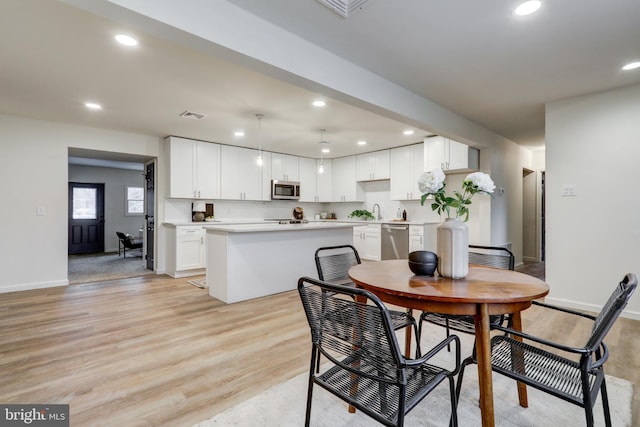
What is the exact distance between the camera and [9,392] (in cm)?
191

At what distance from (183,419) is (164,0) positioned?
2.24 m

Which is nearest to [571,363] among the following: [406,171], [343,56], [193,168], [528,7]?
[528,7]

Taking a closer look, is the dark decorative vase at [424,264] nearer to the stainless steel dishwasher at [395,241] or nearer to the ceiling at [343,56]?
the ceiling at [343,56]

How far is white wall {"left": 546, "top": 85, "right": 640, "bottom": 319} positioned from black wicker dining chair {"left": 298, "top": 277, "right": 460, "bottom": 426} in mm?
3213

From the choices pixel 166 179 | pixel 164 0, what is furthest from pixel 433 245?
pixel 164 0

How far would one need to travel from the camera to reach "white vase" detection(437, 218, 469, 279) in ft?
5.47

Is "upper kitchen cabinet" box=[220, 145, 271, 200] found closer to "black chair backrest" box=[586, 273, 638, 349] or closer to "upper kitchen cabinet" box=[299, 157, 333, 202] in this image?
"upper kitchen cabinet" box=[299, 157, 333, 202]

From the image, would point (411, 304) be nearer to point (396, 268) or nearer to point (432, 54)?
point (396, 268)

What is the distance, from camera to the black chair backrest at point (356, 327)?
3.71 feet

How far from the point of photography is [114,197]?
27.6 feet

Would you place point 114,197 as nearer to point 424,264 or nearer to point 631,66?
point 424,264

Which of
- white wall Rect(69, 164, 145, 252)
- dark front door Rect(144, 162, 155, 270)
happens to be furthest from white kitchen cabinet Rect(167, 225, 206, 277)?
white wall Rect(69, 164, 145, 252)

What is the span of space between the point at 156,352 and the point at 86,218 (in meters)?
7.46

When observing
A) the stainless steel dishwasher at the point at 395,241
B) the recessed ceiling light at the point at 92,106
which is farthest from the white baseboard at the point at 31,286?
the stainless steel dishwasher at the point at 395,241
